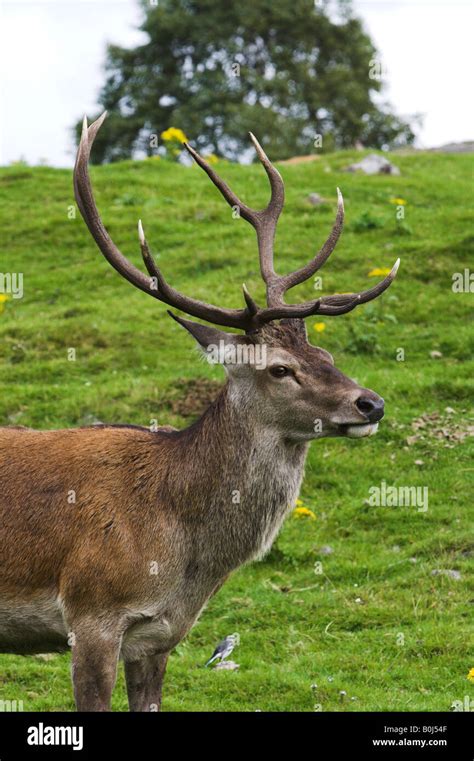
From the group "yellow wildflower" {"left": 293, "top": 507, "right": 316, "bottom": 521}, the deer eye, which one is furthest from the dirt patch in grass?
the deer eye

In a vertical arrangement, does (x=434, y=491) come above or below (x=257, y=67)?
below

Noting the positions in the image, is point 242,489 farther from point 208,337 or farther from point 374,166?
point 374,166

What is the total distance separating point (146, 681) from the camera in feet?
20.8

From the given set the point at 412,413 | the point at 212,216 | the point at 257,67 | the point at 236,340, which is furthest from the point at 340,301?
the point at 257,67

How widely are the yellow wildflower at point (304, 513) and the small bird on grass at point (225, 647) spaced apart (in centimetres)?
157

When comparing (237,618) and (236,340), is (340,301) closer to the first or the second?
(236,340)

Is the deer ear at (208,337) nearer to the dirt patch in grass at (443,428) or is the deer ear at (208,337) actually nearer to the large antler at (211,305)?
the large antler at (211,305)

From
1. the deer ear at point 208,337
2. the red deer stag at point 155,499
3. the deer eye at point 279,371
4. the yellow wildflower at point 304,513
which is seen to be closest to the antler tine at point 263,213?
the red deer stag at point 155,499

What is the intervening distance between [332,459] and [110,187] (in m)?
7.60

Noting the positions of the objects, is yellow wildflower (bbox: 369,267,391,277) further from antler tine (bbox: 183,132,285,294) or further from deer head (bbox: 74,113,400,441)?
deer head (bbox: 74,113,400,441)

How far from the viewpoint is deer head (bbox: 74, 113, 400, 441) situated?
6012mm

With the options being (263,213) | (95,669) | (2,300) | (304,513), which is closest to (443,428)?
(304,513)

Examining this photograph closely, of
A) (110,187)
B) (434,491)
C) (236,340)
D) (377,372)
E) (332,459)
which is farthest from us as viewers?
(110,187)

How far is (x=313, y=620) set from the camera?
26.9 ft
